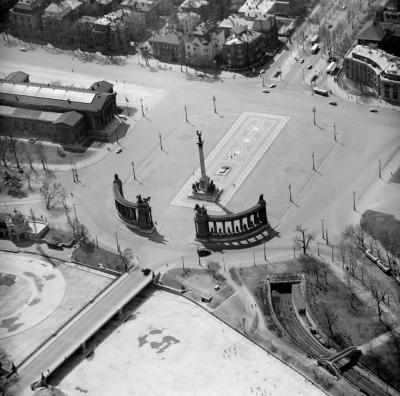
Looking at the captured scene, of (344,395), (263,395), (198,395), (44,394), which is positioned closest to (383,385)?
(344,395)

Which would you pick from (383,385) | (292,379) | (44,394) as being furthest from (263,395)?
(44,394)

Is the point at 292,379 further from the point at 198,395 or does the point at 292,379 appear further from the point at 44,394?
the point at 44,394

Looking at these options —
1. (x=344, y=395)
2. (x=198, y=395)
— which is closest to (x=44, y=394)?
(x=198, y=395)

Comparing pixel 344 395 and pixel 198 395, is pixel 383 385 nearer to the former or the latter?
pixel 344 395

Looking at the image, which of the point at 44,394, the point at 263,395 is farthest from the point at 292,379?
the point at 44,394

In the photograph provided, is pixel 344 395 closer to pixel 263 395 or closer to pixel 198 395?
pixel 263 395

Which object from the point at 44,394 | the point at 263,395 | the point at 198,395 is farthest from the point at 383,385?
the point at 44,394
